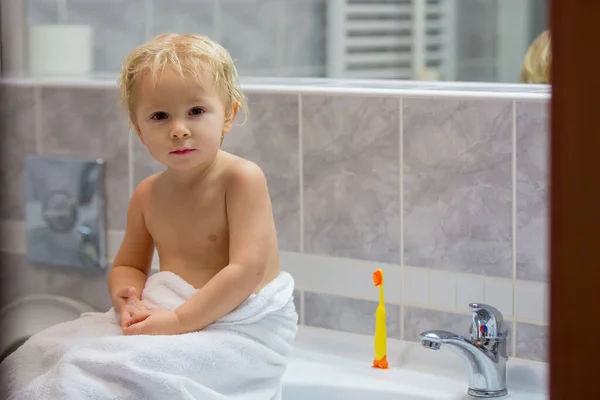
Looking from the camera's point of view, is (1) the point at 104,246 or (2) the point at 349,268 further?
(1) the point at 104,246

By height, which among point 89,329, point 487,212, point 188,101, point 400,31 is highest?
point 400,31

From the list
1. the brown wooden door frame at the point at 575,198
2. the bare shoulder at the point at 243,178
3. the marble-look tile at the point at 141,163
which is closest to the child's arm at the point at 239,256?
the bare shoulder at the point at 243,178

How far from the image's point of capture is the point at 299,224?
1.46 metres

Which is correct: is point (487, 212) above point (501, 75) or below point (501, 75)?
below

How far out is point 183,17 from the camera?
1.80m

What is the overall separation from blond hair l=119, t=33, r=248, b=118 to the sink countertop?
17.0 inches

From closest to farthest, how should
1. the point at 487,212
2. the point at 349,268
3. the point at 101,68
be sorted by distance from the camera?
the point at 487,212 → the point at 349,268 → the point at 101,68

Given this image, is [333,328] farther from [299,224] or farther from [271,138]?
[271,138]

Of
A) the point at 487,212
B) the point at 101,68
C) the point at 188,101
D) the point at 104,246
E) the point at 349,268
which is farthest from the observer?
the point at 101,68

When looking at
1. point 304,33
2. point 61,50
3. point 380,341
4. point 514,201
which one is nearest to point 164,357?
point 380,341

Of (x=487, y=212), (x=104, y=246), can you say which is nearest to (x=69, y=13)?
(x=104, y=246)

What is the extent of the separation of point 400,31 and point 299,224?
53 cm

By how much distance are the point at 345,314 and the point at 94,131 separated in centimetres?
55

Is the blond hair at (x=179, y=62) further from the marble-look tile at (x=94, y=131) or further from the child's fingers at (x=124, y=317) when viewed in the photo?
the marble-look tile at (x=94, y=131)
